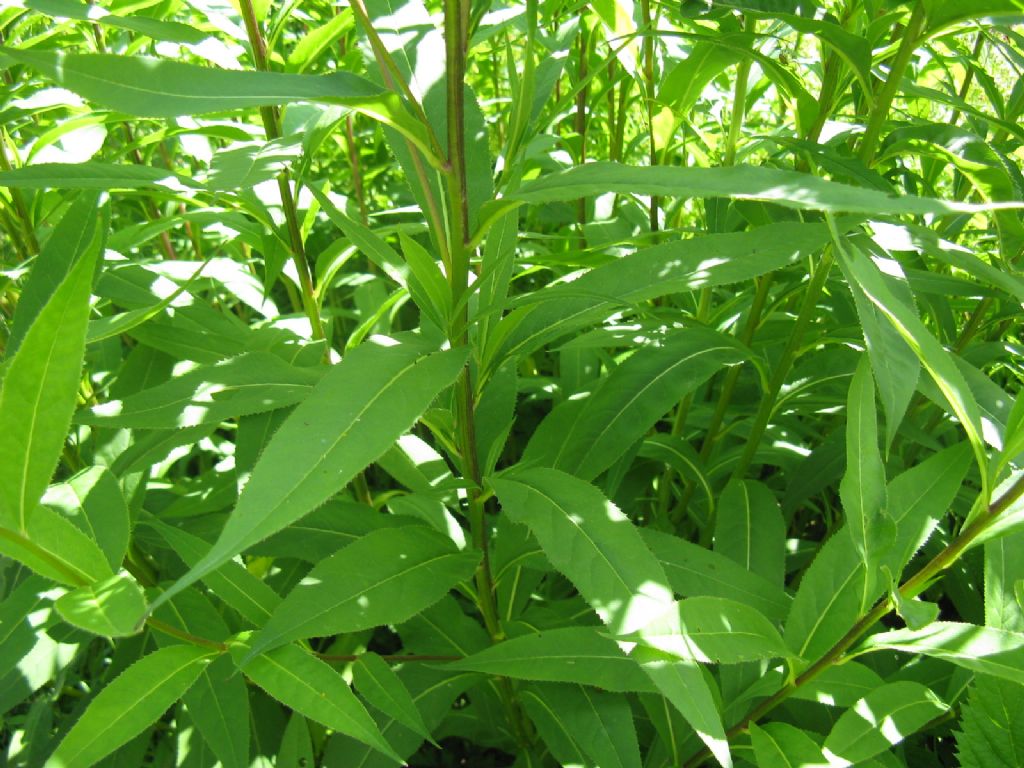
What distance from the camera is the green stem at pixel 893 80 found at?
3.74ft

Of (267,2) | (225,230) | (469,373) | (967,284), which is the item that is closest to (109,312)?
(225,230)

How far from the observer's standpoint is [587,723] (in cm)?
131

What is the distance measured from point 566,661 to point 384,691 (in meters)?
0.26

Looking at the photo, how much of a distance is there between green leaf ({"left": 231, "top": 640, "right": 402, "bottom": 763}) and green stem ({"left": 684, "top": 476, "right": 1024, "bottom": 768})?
52cm

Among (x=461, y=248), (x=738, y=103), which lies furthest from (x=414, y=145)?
(x=738, y=103)

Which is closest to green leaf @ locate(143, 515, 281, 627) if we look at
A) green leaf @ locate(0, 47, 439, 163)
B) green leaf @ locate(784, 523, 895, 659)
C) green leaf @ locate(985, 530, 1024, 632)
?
green leaf @ locate(0, 47, 439, 163)

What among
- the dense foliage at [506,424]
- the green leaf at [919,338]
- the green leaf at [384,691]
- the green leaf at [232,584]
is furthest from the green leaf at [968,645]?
the green leaf at [232,584]

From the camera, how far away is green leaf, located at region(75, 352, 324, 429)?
3.92 feet

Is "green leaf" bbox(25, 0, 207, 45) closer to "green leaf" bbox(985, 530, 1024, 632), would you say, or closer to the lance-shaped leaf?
the lance-shaped leaf

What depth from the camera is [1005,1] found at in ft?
3.32

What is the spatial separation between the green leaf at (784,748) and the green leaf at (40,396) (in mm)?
887

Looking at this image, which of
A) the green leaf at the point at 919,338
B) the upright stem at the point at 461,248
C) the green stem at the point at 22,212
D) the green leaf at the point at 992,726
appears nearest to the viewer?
the green leaf at the point at 919,338

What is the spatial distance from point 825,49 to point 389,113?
94 centimetres

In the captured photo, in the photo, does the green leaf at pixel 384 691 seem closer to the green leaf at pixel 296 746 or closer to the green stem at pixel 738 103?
the green leaf at pixel 296 746
